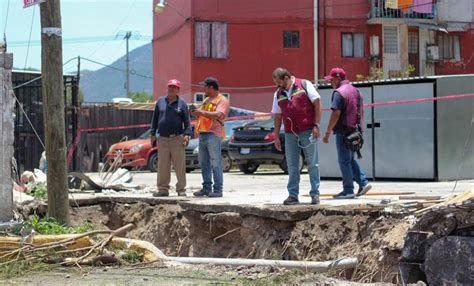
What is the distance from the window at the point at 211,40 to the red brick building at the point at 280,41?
0.05 meters

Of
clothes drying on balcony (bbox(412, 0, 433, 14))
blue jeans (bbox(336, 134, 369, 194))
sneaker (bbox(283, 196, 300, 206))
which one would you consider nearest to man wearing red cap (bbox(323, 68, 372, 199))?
blue jeans (bbox(336, 134, 369, 194))

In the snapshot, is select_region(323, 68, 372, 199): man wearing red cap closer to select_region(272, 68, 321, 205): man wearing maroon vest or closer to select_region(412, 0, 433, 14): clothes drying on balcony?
select_region(272, 68, 321, 205): man wearing maroon vest

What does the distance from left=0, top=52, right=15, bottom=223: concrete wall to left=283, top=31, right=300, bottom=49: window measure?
1226 inches

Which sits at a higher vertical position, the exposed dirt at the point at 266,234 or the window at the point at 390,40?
the window at the point at 390,40

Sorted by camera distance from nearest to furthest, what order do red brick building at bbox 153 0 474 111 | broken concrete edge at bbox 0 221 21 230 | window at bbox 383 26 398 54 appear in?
broken concrete edge at bbox 0 221 21 230 < red brick building at bbox 153 0 474 111 < window at bbox 383 26 398 54

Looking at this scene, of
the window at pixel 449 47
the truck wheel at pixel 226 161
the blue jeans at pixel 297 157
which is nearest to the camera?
the blue jeans at pixel 297 157

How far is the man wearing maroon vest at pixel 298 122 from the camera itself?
A: 991 centimetres

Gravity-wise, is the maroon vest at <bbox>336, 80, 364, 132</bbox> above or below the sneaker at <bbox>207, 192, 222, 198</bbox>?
above

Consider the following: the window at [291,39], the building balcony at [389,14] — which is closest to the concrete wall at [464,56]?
the building balcony at [389,14]

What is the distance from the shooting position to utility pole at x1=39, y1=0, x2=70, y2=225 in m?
9.61

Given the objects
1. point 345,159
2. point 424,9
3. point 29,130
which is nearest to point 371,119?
point 345,159

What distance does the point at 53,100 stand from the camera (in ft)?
31.8

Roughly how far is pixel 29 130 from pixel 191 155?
7.77 m

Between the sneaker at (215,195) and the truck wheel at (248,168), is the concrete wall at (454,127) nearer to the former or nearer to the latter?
the sneaker at (215,195)
